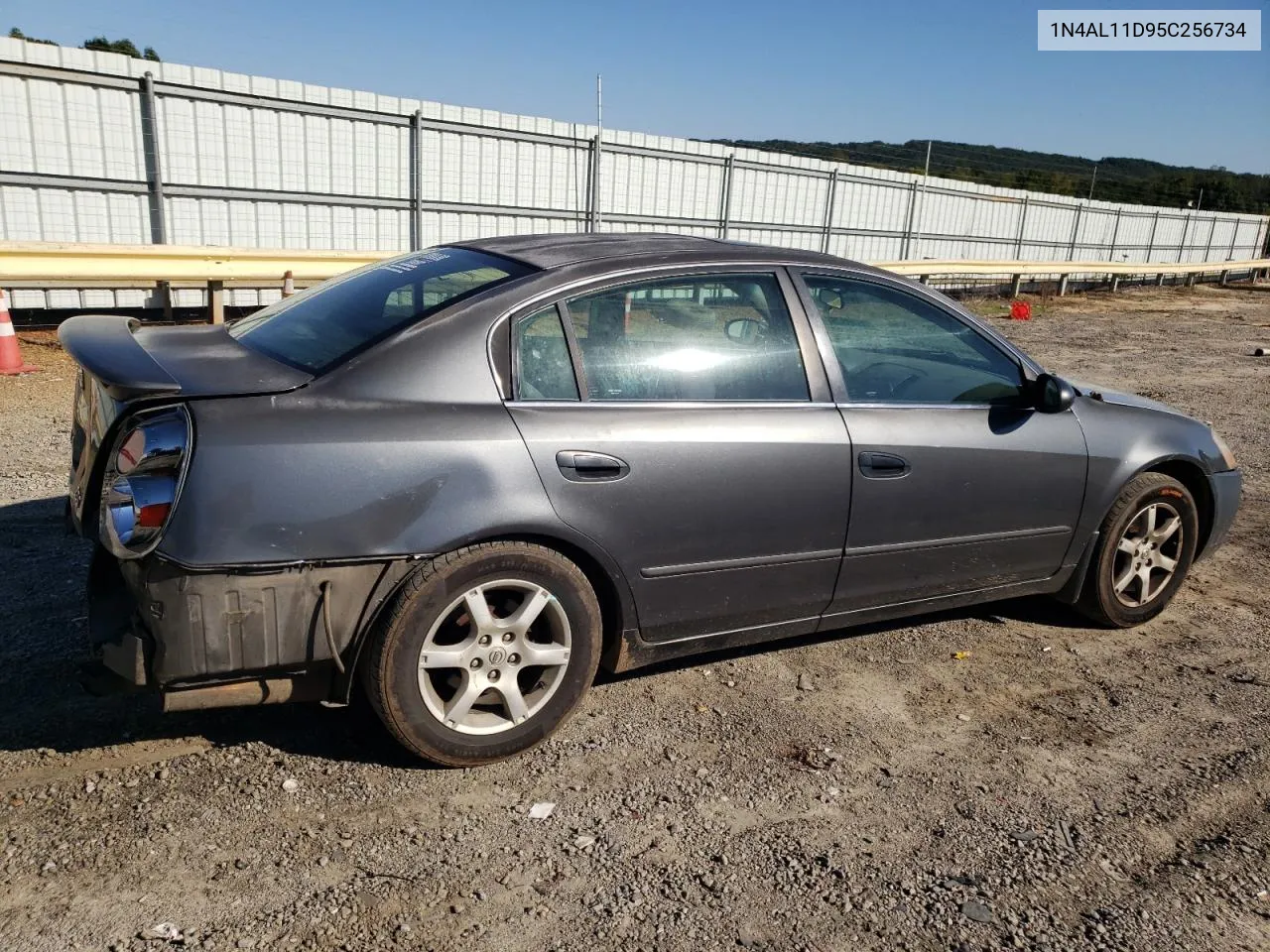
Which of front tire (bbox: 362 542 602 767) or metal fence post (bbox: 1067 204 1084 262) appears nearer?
front tire (bbox: 362 542 602 767)

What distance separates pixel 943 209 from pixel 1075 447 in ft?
75.2

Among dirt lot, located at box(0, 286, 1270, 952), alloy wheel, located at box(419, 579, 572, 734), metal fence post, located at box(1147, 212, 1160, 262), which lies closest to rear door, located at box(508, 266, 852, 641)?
alloy wheel, located at box(419, 579, 572, 734)

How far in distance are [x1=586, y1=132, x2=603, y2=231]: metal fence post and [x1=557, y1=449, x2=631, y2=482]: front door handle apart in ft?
47.2

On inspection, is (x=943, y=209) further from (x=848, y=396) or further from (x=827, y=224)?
(x=848, y=396)

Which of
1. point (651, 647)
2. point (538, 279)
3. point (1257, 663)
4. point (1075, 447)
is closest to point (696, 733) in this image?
point (651, 647)

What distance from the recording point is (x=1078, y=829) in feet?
9.93

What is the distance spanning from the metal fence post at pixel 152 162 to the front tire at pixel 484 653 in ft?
35.9

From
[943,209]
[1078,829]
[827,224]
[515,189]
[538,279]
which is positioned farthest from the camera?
[943,209]

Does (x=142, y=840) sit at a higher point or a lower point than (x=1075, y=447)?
lower

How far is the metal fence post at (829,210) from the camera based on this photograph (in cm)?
2161

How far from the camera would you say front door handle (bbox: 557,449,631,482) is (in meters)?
3.14

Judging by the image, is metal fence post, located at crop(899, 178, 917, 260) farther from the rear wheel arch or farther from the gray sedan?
the rear wheel arch

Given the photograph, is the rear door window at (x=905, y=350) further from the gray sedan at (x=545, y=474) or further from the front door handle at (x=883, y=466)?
the front door handle at (x=883, y=466)

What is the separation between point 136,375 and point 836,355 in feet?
7.73
